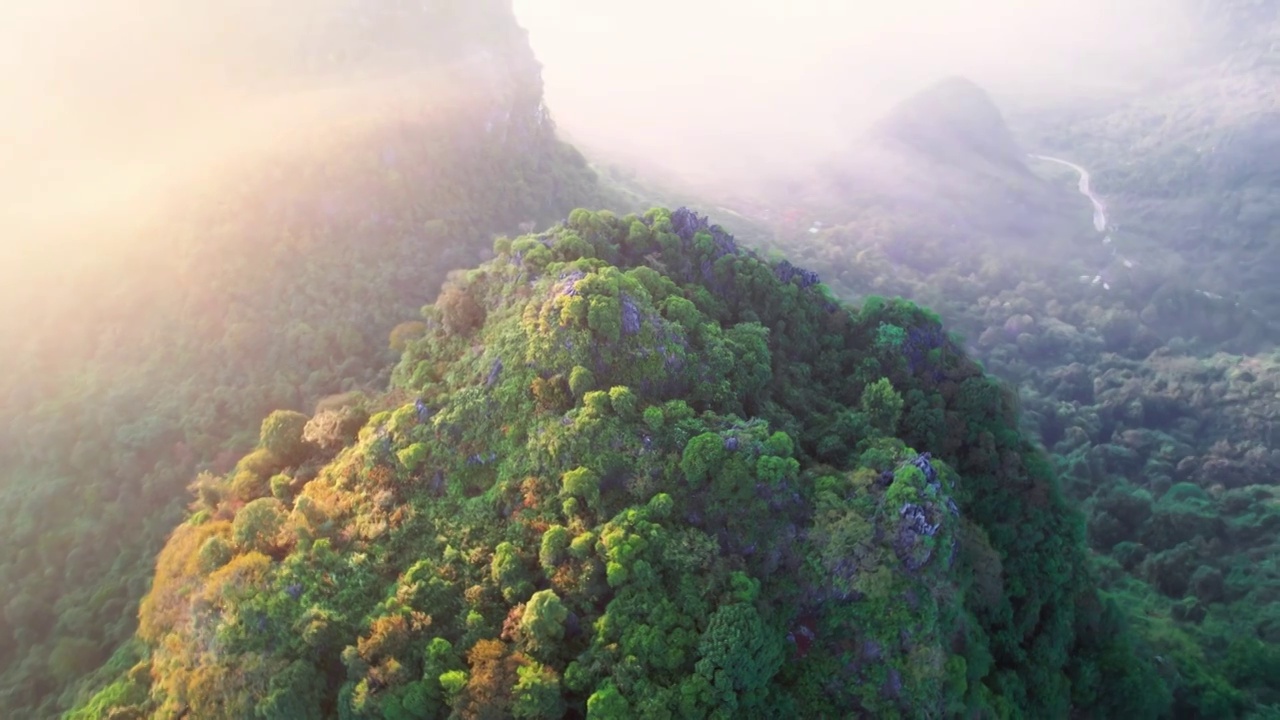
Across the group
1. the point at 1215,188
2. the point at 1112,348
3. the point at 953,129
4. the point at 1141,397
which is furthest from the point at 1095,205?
the point at 1141,397

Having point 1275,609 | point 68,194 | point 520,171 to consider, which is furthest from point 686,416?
point 68,194

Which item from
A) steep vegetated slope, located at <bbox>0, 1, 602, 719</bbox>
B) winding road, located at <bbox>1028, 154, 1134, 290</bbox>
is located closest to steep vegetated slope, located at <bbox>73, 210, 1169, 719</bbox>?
steep vegetated slope, located at <bbox>0, 1, 602, 719</bbox>

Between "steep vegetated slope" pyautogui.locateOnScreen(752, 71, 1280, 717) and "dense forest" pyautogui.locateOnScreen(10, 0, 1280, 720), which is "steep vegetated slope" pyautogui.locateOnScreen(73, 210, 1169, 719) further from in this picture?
"steep vegetated slope" pyautogui.locateOnScreen(752, 71, 1280, 717)

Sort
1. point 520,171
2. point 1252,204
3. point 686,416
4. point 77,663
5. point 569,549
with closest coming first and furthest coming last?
1. point 569,549
2. point 686,416
3. point 77,663
4. point 520,171
5. point 1252,204

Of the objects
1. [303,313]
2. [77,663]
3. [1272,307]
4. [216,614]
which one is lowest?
[1272,307]

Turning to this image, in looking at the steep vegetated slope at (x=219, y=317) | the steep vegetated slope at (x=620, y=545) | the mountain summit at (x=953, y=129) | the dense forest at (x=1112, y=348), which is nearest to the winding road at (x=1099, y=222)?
the dense forest at (x=1112, y=348)

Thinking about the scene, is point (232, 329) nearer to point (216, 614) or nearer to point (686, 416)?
point (216, 614)
